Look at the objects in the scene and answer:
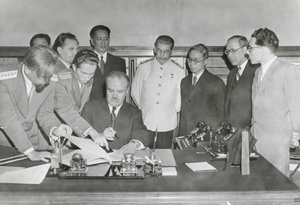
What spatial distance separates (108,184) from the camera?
1.57 m

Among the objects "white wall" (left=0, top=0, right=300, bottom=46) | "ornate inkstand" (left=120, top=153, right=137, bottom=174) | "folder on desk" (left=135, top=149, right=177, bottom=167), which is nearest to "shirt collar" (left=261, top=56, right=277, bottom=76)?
"folder on desk" (left=135, top=149, right=177, bottom=167)

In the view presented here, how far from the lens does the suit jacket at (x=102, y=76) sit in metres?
3.59

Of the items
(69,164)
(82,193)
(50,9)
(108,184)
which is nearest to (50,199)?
(82,193)

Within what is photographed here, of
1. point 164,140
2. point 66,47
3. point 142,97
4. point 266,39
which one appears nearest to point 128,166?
point 266,39

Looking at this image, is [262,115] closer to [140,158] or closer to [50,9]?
[140,158]

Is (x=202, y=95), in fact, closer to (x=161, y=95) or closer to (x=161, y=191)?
(x=161, y=95)

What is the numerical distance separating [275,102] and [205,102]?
1036 millimetres

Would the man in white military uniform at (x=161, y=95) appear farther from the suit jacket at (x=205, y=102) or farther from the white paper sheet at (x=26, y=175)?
the white paper sheet at (x=26, y=175)

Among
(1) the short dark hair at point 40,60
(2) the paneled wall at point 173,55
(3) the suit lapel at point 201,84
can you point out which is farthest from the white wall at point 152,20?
(1) the short dark hair at point 40,60

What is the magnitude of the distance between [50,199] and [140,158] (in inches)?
28.9

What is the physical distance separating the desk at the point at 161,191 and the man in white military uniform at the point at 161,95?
6.84ft

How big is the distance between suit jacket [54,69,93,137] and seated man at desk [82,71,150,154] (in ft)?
0.50

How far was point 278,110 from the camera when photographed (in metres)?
2.52

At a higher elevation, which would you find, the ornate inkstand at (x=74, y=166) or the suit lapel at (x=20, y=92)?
the suit lapel at (x=20, y=92)
